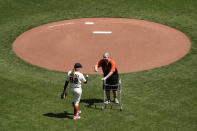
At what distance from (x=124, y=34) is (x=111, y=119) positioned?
11.8 m

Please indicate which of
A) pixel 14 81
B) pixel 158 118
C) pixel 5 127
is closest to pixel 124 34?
pixel 14 81

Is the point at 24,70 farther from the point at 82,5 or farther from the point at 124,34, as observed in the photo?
the point at 82,5

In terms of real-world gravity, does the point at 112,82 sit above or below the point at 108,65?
below

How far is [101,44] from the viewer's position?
24391 millimetres

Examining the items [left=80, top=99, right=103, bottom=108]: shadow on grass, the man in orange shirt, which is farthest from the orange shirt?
[left=80, top=99, right=103, bottom=108]: shadow on grass

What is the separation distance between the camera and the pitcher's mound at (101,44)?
72.9ft

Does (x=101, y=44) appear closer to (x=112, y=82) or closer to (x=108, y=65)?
(x=112, y=82)

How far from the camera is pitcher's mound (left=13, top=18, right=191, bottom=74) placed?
22.2m

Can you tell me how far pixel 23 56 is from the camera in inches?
920

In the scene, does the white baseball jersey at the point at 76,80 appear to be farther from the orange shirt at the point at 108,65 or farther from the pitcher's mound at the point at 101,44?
the pitcher's mound at the point at 101,44

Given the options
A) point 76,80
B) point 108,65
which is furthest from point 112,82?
point 76,80

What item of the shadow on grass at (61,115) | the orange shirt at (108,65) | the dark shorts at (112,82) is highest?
the orange shirt at (108,65)

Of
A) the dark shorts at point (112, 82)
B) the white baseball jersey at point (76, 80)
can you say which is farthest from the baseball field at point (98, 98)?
the white baseball jersey at point (76, 80)

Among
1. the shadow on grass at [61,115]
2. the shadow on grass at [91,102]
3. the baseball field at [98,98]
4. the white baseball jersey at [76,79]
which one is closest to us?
the white baseball jersey at [76,79]
